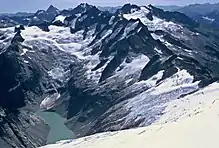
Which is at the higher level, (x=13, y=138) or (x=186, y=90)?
(x=186, y=90)

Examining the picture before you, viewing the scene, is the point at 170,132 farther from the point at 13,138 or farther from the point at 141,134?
the point at 13,138

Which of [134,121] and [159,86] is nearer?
[134,121]

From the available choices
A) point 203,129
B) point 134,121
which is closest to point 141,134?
point 203,129

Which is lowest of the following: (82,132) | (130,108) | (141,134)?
(82,132)

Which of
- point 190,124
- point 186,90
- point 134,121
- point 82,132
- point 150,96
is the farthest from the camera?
point 82,132

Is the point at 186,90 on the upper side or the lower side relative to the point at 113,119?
upper

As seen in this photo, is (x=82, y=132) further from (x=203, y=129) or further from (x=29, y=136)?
(x=203, y=129)

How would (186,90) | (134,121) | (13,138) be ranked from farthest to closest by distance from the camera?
(13,138)
(186,90)
(134,121)

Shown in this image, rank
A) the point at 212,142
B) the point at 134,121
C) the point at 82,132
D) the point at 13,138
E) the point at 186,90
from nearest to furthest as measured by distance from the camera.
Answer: the point at 212,142
the point at 134,121
the point at 186,90
the point at 13,138
the point at 82,132

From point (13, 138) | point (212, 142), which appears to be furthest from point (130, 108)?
point (212, 142)
